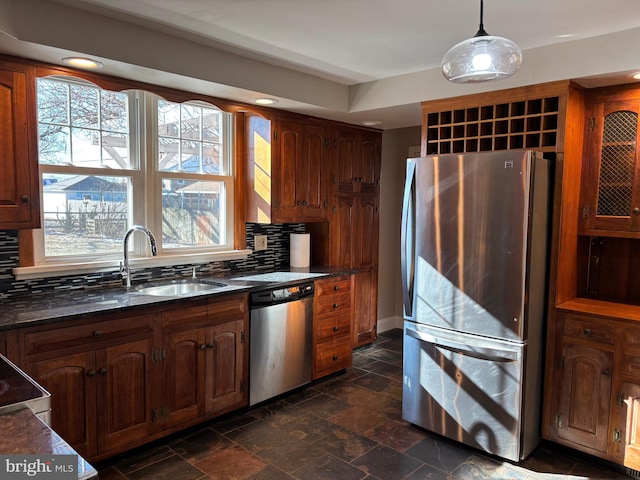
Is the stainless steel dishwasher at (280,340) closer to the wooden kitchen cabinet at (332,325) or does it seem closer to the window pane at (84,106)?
the wooden kitchen cabinet at (332,325)

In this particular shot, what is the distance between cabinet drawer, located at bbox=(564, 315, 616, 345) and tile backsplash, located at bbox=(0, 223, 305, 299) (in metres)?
2.25

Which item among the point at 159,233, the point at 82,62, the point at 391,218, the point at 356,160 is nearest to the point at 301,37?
the point at 82,62

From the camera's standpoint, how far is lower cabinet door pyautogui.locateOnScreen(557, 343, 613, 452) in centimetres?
259

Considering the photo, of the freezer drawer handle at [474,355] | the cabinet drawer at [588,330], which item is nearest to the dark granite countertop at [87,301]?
the freezer drawer handle at [474,355]

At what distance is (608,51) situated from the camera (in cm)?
254

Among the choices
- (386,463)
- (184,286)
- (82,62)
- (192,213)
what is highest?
(82,62)

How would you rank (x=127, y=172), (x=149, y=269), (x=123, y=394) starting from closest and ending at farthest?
(x=123, y=394)
(x=127, y=172)
(x=149, y=269)

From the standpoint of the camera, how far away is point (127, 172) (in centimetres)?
309

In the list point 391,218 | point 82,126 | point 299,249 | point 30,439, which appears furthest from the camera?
point 391,218

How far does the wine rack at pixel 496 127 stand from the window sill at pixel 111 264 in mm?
1728

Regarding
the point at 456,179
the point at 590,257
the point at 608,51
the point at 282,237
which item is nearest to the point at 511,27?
the point at 608,51

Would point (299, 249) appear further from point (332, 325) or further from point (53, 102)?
point (53, 102)

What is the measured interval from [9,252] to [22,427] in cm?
167

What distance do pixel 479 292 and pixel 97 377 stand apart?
2.12 m
